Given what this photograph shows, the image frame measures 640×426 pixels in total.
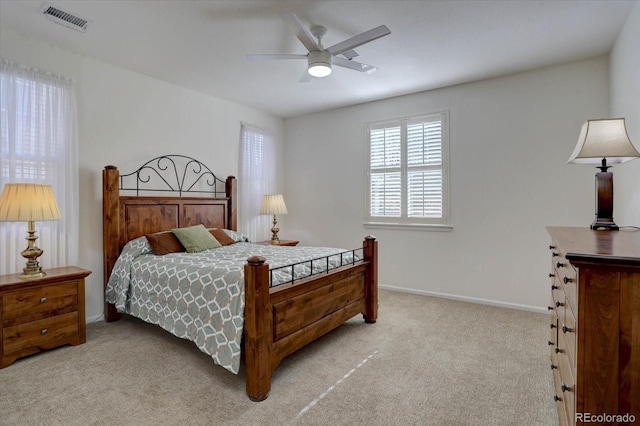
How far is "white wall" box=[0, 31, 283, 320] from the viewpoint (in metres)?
3.24

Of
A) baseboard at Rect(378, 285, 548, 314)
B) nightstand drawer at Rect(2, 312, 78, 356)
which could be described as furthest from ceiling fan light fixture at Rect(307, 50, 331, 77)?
baseboard at Rect(378, 285, 548, 314)

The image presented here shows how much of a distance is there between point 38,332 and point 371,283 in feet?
9.35

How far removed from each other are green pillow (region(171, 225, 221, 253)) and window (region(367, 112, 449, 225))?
7.52 feet

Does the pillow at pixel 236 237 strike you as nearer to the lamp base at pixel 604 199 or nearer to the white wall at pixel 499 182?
the white wall at pixel 499 182

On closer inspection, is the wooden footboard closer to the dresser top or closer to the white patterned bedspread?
the white patterned bedspread

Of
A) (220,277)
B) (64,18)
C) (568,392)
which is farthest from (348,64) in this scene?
(568,392)

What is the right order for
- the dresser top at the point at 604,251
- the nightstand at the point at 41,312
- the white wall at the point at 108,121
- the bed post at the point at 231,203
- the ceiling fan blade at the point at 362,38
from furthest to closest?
the bed post at the point at 231,203 → the white wall at the point at 108,121 → the nightstand at the point at 41,312 → the ceiling fan blade at the point at 362,38 → the dresser top at the point at 604,251

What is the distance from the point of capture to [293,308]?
2447mm

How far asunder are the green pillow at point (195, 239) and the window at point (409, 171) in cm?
229

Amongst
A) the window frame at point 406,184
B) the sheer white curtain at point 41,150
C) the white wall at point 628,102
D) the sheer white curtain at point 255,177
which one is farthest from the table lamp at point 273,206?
the white wall at point 628,102

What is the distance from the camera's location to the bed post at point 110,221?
3.37m

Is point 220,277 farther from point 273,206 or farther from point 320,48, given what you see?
point 273,206

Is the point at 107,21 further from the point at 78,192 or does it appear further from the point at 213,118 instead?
the point at 213,118

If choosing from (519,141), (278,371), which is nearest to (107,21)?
(278,371)
